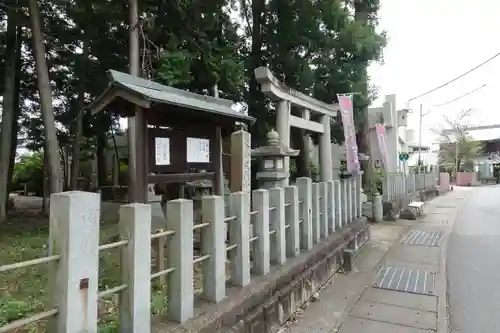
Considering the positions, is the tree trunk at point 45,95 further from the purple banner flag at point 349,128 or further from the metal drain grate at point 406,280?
the metal drain grate at point 406,280

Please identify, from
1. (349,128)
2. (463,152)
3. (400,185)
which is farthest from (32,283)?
(463,152)

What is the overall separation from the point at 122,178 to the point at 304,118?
16.6 meters

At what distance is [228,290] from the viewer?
12.9ft

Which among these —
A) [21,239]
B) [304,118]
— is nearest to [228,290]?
[304,118]

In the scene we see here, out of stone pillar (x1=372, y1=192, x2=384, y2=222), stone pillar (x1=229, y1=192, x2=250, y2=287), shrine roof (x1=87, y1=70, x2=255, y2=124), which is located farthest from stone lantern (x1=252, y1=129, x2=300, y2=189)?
stone pillar (x1=372, y1=192, x2=384, y2=222)

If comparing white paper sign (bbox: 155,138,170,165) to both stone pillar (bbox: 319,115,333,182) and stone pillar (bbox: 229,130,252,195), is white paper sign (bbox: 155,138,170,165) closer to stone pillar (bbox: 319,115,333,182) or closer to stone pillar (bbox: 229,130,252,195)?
stone pillar (bbox: 229,130,252,195)

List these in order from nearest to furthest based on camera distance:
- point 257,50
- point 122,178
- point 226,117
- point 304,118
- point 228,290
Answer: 1. point 228,290
2. point 226,117
3. point 304,118
4. point 257,50
5. point 122,178

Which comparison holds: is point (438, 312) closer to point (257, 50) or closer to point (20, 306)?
point (20, 306)

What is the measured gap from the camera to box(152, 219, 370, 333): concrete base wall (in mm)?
3303

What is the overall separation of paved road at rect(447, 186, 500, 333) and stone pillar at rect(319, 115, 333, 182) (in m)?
3.33

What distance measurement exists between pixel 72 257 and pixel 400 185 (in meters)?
16.2

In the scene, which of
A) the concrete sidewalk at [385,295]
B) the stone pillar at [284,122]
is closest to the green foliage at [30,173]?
the stone pillar at [284,122]

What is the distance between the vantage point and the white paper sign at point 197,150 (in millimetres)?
6227

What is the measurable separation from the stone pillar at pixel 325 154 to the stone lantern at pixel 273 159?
283cm
